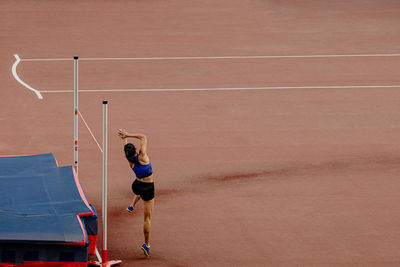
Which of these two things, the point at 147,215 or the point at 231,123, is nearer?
the point at 147,215

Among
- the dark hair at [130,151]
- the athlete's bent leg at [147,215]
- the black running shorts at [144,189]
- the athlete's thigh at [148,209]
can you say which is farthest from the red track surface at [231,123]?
the dark hair at [130,151]

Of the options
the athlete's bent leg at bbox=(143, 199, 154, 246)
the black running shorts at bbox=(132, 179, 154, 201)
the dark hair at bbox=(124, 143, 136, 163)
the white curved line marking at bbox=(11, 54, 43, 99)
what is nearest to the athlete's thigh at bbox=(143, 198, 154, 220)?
the athlete's bent leg at bbox=(143, 199, 154, 246)

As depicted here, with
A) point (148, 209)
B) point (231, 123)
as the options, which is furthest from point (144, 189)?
point (231, 123)

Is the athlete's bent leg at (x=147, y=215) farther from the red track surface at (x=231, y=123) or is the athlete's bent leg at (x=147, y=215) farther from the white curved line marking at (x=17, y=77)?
the white curved line marking at (x=17, y=77)

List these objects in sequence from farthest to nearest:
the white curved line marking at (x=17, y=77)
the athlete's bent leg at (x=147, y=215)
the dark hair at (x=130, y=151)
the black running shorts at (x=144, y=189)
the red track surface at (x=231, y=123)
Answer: the white curved line marking at (x=17, y=77)
the red track surface at (x=231, y=123)
the athlete's bent leg at (x=147, y=215)
the black running shorts at (x=144, y=189)
the dark hair at (x=130, y=151)

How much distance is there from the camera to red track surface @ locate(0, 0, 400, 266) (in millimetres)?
16016

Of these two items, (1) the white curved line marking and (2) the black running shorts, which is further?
(1) the white curved line marking

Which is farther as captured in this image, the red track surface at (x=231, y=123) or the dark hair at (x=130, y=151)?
the red track surface at (x=231, y=123)

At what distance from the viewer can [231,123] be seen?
77.8ft

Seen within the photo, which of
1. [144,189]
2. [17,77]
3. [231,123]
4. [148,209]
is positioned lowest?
[148,209]

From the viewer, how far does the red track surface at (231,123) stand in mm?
16016

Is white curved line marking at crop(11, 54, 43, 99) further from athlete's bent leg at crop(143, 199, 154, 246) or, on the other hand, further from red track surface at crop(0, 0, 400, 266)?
athlete's bent leg at crop(143, 199, 154, 246)

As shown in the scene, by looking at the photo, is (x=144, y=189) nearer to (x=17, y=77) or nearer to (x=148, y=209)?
(x=148, y=209)

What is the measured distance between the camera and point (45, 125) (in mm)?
23281
